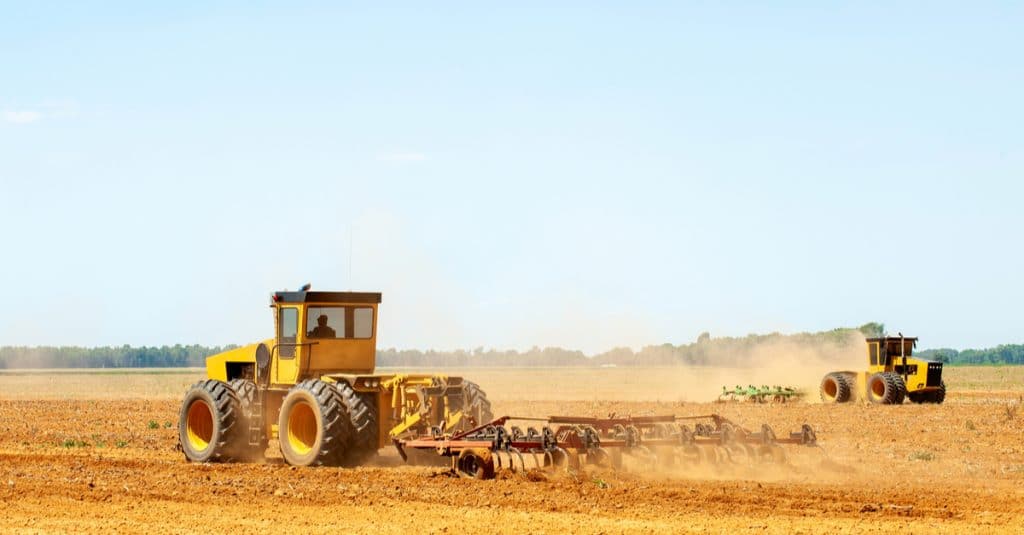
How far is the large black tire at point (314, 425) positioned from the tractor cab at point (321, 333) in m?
1.09

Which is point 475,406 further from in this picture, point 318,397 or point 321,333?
point 321,333

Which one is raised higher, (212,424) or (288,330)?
(288,330)

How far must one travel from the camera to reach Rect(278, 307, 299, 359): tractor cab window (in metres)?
20.4

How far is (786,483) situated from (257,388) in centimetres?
884

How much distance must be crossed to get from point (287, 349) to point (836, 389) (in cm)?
2690

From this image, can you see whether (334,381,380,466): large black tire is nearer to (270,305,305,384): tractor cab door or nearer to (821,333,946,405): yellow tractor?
(270,305,305,384): tractor cab door

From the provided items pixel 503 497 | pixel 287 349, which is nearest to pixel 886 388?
pixel 287 349

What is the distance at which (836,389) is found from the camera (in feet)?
140

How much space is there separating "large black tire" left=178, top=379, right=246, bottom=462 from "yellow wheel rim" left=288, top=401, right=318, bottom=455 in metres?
1.33

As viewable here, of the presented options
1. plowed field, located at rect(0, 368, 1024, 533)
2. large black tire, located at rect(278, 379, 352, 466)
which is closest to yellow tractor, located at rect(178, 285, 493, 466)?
large black tire, located at rect(278, 379, 352, 466)

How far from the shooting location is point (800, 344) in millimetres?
65188

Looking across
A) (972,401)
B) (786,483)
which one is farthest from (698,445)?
(972,401)

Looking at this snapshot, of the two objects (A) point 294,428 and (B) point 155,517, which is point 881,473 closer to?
(A) point 294,428

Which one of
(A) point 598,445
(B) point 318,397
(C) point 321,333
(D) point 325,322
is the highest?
(D) point 325,322
